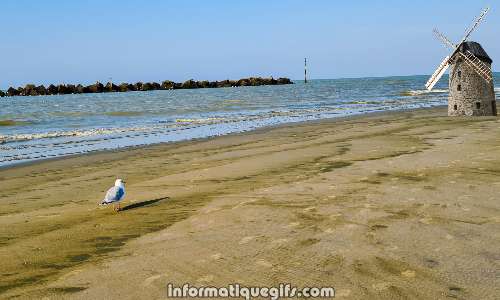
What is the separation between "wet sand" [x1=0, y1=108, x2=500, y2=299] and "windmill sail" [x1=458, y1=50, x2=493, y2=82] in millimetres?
12647

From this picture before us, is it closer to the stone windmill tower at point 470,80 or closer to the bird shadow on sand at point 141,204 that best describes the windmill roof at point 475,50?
the stone windmill tower at point 470,80

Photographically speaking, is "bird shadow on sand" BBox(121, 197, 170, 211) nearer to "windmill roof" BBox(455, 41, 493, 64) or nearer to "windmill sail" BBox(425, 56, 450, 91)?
"windmill sail" BBox(425, 56, 450, 91)

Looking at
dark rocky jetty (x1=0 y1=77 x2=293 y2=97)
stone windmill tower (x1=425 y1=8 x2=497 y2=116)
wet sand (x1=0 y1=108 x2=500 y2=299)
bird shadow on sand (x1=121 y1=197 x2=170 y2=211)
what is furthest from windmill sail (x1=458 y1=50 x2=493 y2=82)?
dark rocky jetty (x1=0 y1=77 x2=293 y2=97)

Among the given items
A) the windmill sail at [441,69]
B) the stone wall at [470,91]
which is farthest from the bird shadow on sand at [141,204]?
the windmill sail at [441,69]

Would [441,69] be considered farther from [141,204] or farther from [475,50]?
[141,204]

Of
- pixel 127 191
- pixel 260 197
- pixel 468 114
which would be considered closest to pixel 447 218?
pixel 260 197

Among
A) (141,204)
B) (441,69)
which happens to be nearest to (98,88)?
(441,69)

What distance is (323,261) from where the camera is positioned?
498 cm

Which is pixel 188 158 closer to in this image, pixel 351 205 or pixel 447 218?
pixel 351 205

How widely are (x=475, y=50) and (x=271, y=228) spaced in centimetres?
2207

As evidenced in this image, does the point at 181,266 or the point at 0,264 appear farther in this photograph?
the point at 0,264

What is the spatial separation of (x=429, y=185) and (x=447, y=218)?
6.85 feet

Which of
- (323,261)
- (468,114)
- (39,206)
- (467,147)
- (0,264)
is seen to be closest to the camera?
(323,261)

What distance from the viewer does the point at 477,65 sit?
2309cm
